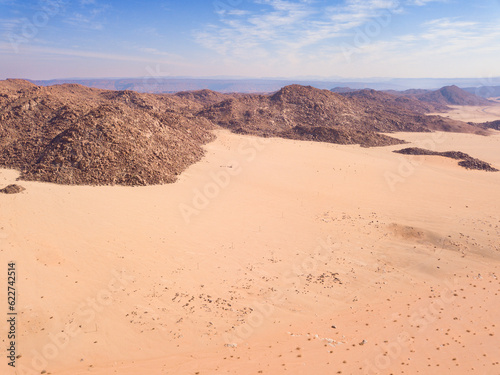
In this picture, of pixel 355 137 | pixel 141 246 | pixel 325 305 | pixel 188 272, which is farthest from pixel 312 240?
pixel 355 137

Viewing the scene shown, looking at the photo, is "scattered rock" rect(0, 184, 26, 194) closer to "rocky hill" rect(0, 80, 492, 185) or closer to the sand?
the sand

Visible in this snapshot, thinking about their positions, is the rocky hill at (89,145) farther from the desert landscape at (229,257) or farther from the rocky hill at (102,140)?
the desert landscape at (229,257)

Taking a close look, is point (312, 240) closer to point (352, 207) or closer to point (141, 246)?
point (352, 207)

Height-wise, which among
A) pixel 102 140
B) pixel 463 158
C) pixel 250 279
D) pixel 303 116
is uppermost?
pixel 303 116

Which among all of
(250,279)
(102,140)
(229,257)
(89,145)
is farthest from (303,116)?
(250,279)

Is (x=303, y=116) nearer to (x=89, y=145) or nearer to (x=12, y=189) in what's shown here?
(x=89, y=145)

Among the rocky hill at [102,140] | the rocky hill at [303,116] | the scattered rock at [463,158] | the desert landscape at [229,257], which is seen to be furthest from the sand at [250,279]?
the rocky hill at [303,116]

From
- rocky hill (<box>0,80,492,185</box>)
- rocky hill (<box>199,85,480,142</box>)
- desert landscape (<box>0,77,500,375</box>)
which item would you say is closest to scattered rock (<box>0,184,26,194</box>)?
desert landscape (<box>0,77,500,375</box>)
